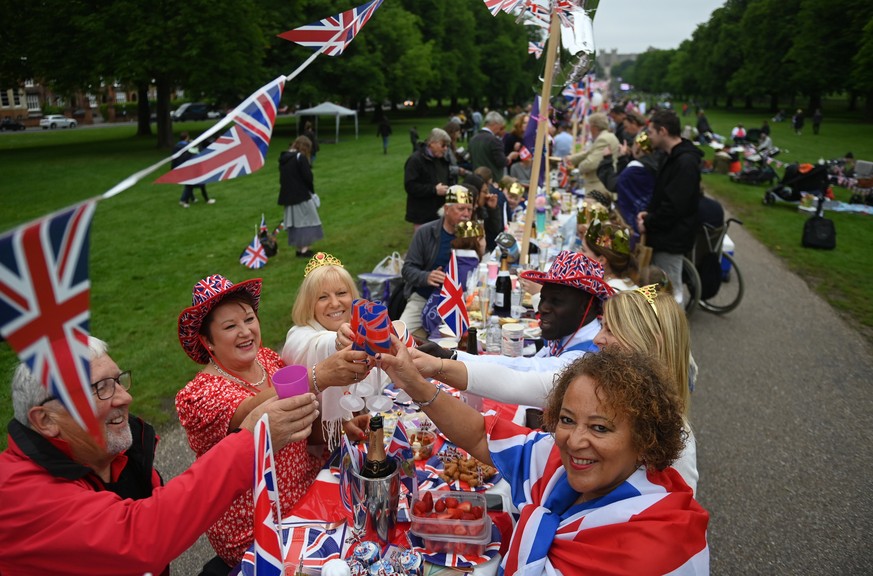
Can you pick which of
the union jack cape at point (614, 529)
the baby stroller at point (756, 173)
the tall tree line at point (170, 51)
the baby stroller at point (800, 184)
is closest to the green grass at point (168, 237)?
the tall tree line at point (170, 51)

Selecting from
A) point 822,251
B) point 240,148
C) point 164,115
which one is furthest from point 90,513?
point 164,115

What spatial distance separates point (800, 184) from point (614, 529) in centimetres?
1559

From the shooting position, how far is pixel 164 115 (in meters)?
26.4

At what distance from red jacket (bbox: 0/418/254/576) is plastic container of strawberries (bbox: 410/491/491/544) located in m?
0.73

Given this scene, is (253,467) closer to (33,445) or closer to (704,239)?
(33,445)

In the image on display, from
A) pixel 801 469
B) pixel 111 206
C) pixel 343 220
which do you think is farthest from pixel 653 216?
pixel 111 206

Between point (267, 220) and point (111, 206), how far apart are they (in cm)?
491

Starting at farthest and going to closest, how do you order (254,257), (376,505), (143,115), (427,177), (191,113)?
(191,113) → (143,115) → (254,257) → (427,177) → (376,505)

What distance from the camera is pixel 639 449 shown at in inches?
69.3

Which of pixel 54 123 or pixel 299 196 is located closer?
pixel 299 196

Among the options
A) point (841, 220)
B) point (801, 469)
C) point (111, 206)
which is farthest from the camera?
point (111, 206)

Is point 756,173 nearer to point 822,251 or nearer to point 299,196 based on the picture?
point 822,251

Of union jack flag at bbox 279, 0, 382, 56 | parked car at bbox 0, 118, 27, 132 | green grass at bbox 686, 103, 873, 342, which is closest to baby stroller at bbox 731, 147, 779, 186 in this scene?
Result: green grass at bbox 686, 103, 873, 342

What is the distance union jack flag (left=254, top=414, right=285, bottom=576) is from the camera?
70.7 inches
